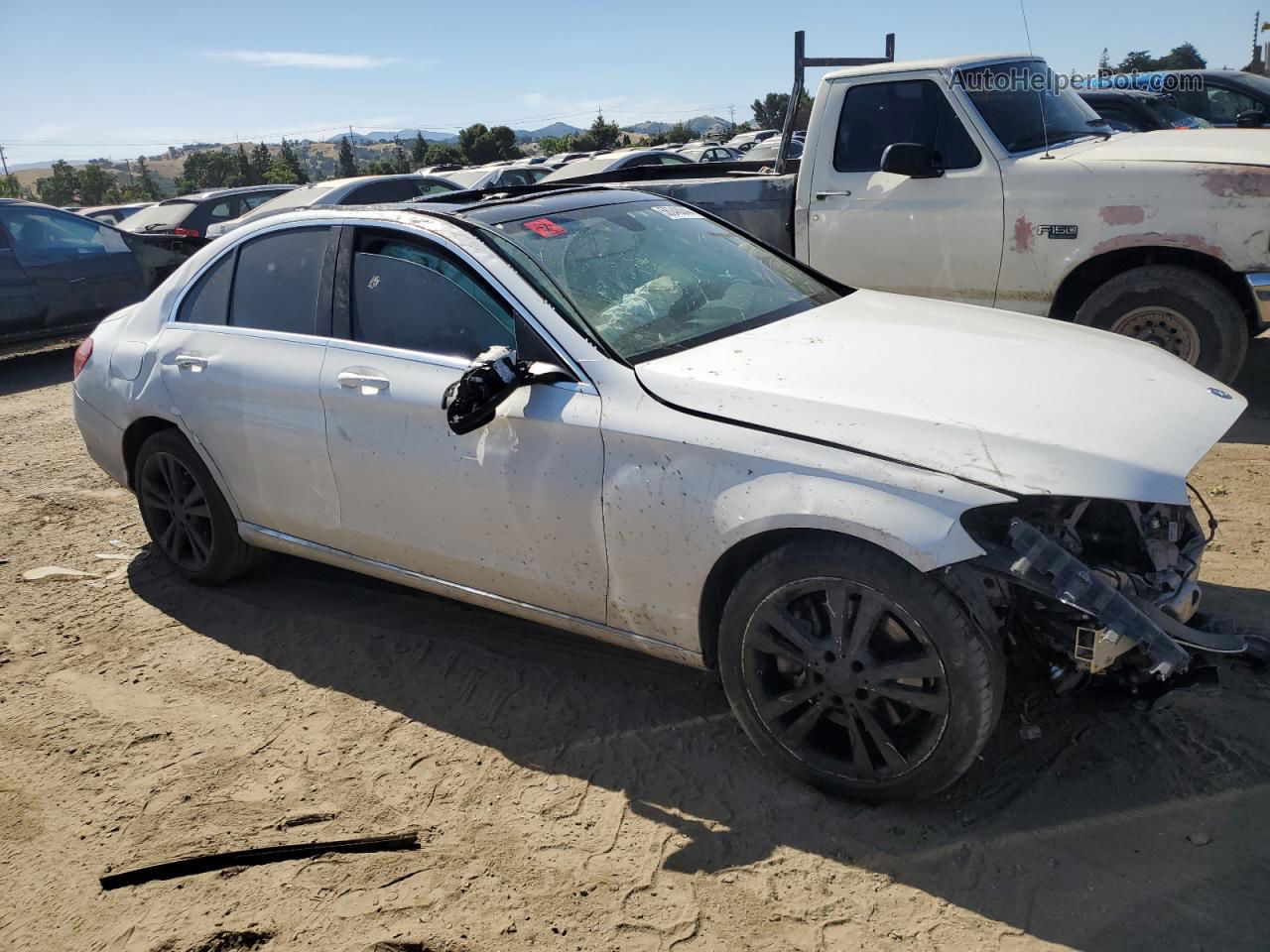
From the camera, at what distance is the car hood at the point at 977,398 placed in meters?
2.56

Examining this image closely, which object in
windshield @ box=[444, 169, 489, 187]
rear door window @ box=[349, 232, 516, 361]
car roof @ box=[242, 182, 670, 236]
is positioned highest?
windshield @ box=[444, 169, 489, 187]

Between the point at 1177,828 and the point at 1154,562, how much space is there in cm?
74

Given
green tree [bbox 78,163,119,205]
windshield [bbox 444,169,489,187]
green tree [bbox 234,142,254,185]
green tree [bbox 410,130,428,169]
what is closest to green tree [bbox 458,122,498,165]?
green tree [bbox 410,130,428,169]

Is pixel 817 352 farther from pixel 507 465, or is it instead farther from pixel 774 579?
pixel 507 465

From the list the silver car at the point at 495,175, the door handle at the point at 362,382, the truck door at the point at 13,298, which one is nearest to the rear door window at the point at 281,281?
the door handle at the point at 362,382

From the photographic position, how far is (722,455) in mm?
2857

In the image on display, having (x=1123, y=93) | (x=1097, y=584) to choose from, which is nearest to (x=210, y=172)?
(x=1123, y=93)

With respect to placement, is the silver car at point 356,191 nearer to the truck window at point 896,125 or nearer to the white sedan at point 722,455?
the truck window at point 896,125

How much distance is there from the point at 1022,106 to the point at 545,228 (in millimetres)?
4118

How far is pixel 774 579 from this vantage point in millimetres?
2809

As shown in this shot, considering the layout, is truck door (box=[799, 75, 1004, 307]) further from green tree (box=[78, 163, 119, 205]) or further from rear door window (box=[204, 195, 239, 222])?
green tree (box=[78, 163, 119, 205])

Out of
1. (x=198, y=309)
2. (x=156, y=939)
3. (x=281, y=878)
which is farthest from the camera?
(x=198, y=309)

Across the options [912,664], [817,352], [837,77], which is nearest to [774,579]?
[912,664]

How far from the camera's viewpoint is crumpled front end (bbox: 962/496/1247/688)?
8.39 feet
